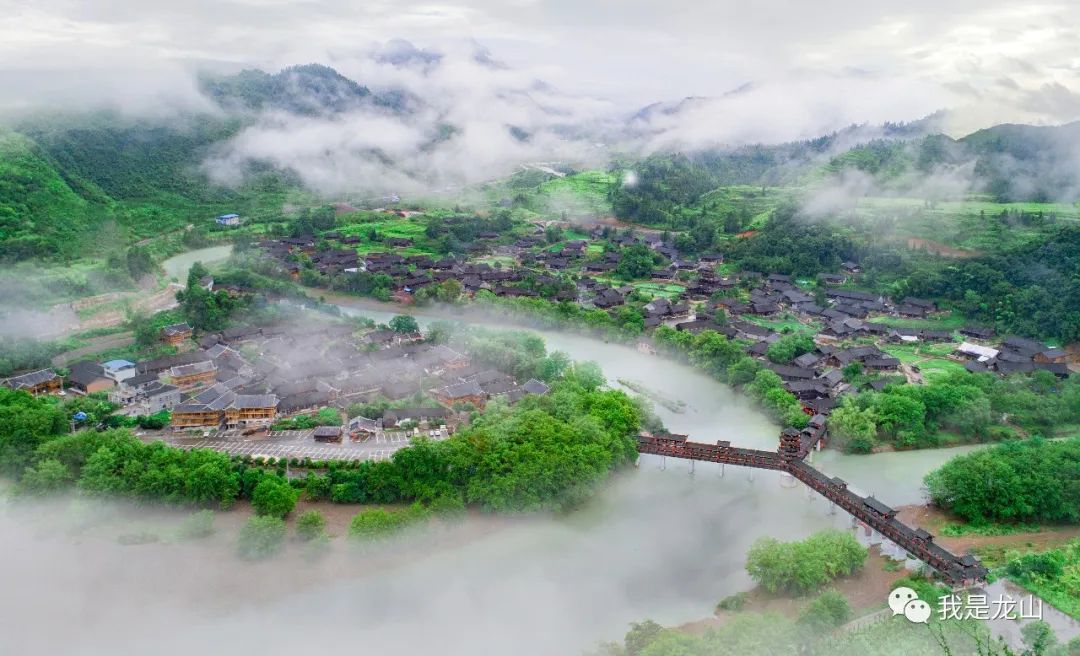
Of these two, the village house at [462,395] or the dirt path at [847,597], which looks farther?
the village house at [462,395]

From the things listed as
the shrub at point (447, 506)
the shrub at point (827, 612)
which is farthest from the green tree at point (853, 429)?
the shrub at point (447, 506)

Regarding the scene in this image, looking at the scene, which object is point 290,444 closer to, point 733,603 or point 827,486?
point 733,603

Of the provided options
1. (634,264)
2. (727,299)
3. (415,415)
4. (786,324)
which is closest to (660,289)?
(634,264)

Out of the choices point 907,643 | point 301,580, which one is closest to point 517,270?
point 301,580

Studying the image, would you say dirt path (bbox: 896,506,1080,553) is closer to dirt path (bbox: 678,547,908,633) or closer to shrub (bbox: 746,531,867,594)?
dirt path (bbox: 678,547,908,633)

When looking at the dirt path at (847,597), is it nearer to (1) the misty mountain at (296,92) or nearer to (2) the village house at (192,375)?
(2) the village house at (192,375)

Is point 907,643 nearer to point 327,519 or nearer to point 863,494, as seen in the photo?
point 863,494
